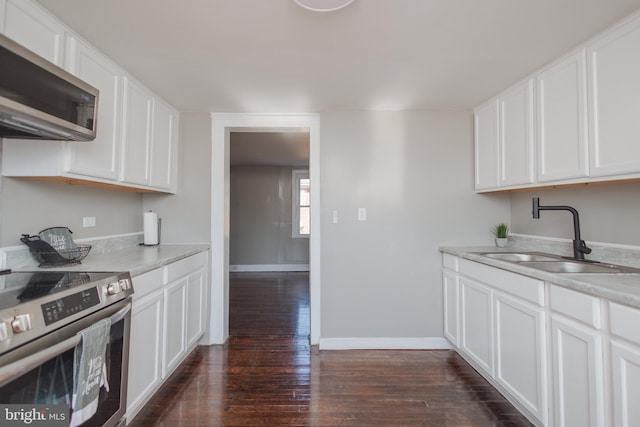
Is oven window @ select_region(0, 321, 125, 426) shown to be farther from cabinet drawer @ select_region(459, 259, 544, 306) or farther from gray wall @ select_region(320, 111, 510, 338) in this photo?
cabinet drawer @ select_region(459, 259, 544, 306)

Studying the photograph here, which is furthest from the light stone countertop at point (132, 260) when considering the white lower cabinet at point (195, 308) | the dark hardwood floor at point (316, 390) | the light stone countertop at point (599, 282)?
the light stone countertop at point (599, 282)

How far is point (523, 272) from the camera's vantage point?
1.61 metres

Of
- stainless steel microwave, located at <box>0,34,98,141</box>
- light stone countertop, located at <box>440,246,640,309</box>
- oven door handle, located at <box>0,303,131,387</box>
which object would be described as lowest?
oven door handle, located at <box>0,303,131,387</box>

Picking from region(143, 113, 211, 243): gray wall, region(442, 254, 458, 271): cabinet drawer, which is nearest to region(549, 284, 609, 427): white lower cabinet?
region(442, 254, 458, 271): cabinet drawer

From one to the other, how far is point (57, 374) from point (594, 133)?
2.74 meters

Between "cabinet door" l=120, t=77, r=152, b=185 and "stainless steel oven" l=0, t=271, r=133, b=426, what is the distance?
2.86 feet

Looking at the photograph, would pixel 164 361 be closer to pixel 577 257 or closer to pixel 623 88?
pixel 577 257

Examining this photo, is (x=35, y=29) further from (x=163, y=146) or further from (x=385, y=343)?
(x=385, y=343)

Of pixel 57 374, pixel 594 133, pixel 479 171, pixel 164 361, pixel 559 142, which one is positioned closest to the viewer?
pixel 57 374

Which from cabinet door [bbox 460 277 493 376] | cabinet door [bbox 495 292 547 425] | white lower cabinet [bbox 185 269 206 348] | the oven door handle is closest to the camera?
the oven door handle

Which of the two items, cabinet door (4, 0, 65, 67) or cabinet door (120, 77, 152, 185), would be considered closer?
cabinet door (4, 0, 65, 67)

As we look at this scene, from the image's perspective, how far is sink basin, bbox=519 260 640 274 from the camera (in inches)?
60.4

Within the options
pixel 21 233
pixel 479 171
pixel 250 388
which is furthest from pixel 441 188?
pixel 21 233

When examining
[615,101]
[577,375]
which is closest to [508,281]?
[577,375]
